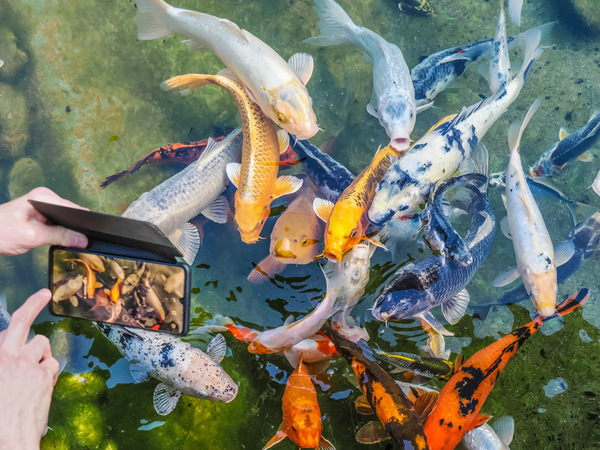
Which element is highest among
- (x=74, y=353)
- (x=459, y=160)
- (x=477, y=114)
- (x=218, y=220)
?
(x=477, y=114)

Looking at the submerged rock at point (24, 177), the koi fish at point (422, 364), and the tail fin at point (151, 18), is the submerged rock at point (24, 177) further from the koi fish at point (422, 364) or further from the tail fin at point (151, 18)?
the koi fish at point (422, 364)

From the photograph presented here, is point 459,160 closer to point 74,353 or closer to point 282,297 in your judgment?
point 282,297

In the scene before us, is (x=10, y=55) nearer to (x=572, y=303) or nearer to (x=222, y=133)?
(x=222, y=133)

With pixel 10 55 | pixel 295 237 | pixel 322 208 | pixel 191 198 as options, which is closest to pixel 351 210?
pixel 322 208

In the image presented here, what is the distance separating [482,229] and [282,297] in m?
1.67

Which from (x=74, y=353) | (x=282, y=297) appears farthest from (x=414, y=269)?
(x=74, y=353)

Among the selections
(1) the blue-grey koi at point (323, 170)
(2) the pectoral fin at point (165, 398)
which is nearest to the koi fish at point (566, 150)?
(1) the blue-grey koi at point (323, 170)

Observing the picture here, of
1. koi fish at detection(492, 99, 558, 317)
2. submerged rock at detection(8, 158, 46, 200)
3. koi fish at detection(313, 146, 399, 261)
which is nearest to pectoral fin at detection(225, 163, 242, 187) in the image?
koi fish at detection(313, 146, 399, 261)

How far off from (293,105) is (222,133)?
1.15 meters

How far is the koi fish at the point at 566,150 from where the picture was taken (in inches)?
151

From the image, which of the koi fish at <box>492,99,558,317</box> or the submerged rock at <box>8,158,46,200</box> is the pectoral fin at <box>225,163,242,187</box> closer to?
the submerged rock at <box>8,158,46,200</box>

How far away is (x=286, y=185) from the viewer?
141 inches

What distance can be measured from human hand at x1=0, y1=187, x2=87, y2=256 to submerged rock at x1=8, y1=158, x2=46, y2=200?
1.90 metres

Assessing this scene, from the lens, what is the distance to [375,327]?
3.55 meters
